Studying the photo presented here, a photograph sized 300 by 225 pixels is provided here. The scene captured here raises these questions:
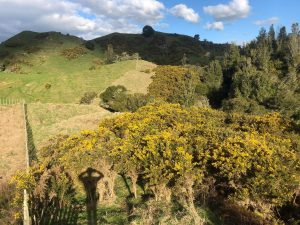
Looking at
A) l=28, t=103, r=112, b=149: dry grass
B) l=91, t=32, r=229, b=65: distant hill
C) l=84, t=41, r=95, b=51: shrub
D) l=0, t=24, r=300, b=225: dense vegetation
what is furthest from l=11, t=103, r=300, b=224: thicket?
l=84, t=41, r=95, b=51: shrub

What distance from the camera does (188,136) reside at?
22.8 metres

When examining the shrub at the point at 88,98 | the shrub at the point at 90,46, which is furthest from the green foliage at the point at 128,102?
the shrub at the point at 90,46

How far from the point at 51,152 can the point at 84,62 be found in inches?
3820

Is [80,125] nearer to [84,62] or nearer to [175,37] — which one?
[84,62]

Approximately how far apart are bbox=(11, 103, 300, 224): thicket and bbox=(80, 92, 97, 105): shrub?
50495 mm

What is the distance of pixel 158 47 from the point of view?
162500 mm

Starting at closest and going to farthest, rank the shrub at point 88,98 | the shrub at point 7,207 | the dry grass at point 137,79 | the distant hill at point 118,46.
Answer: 1. the shrub at point 7,207
2. the shrub at point 88,98
3. the dry grass at point 137,79
4. the distant hill at point 118,46

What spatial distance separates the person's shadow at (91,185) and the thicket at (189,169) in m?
0.35

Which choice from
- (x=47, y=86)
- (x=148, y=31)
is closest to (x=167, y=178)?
(x=47, y=86)

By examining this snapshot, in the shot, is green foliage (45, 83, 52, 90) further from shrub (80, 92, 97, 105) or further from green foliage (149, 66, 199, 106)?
green foliage (149, 66, 199, 106)

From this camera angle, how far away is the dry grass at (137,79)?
83250mm

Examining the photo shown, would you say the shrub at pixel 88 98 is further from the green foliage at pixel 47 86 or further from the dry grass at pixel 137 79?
the green foliage at pixel 47 86

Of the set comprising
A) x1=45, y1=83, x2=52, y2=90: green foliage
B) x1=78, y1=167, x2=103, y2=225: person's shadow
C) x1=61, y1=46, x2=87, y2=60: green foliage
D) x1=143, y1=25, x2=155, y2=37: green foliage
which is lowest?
x1=78, y1=167, x2=103, y2=225: person's shadow

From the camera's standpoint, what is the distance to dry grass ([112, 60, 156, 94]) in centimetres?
8325
